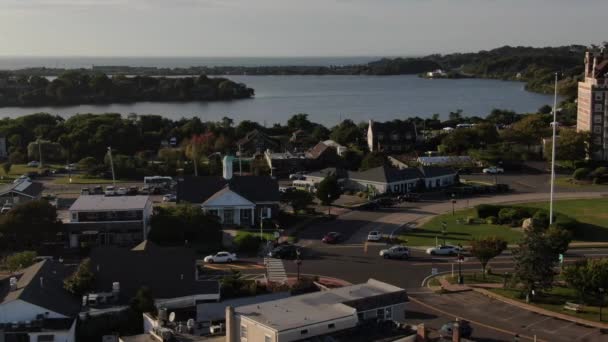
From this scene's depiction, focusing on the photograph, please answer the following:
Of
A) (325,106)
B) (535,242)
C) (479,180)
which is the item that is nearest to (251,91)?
(325,106)

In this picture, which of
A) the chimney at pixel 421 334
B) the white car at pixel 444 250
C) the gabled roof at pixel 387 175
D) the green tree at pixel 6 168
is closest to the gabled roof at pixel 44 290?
the chimney at pixel 421 334

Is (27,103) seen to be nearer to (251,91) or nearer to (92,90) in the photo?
(92,90)

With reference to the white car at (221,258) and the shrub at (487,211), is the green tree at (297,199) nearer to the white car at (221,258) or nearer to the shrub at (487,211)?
the shrub at (487,211)

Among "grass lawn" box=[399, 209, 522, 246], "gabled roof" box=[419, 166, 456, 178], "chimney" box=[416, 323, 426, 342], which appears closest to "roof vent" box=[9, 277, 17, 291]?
"chimney" box=[416, 323, 426, 342]

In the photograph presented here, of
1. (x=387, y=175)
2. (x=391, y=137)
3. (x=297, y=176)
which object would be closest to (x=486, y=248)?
(x=387, y=175)

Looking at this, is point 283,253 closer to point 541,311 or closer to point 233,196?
point 233,196

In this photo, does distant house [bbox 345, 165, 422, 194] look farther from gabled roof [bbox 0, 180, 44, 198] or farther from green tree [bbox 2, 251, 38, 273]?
green tree [bbox 2, 251, 38, 273]
